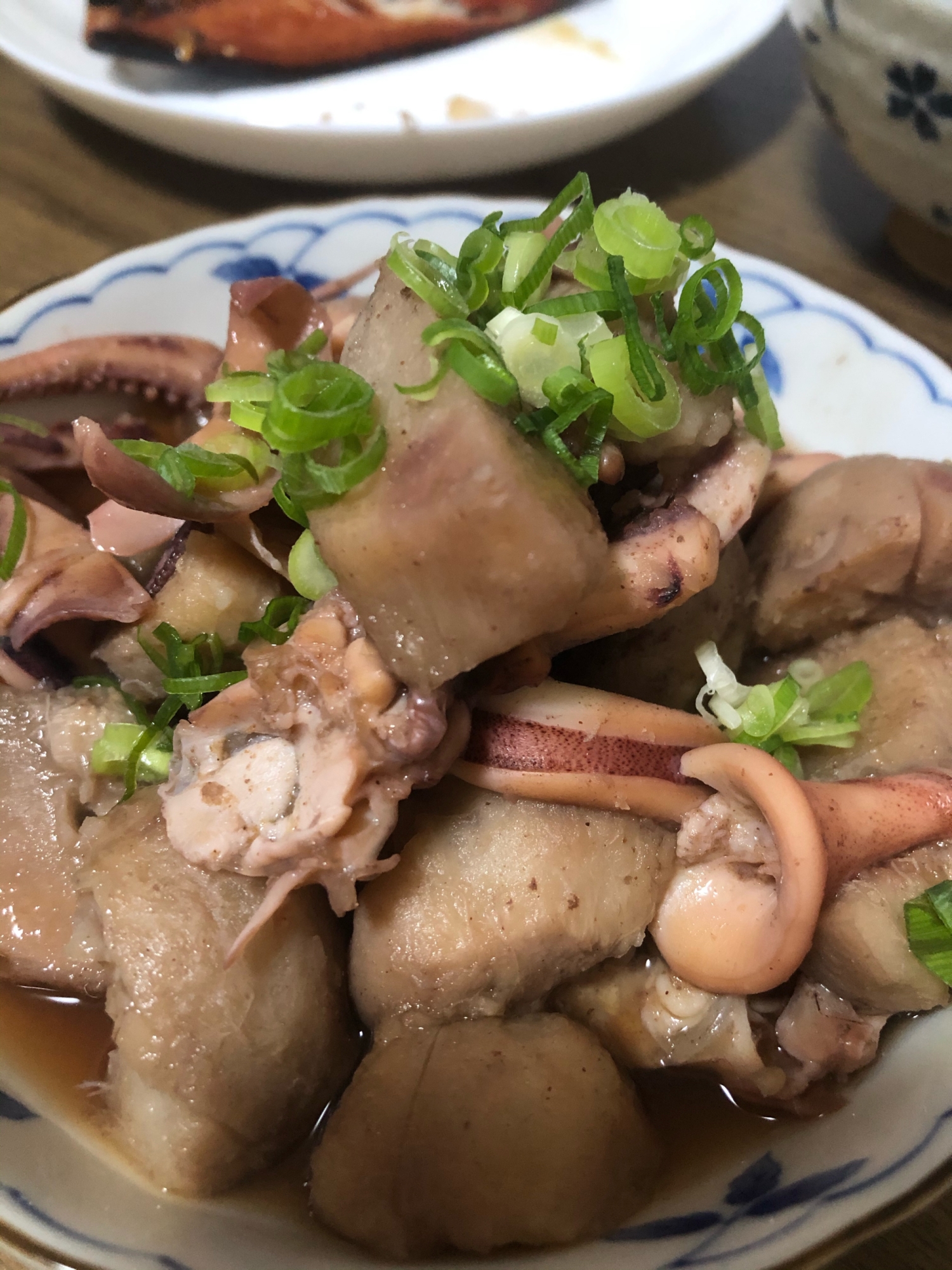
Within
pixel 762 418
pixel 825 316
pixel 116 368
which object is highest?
pixel 116 368

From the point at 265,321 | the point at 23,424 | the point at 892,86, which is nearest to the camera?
the point at 265,321

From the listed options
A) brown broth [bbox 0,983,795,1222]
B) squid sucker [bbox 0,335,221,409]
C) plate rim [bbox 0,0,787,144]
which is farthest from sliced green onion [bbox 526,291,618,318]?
plate rim [bbox 0,0,787,144]

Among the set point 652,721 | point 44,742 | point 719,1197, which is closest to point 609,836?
point 652,721

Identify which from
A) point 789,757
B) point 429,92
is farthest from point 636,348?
point 429,92

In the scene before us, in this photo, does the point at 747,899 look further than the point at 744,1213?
Yes

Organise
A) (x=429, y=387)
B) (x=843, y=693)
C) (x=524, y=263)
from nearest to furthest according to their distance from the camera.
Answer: (x=429, y=387)
(x=524, y=263)
(x=843, y=693)

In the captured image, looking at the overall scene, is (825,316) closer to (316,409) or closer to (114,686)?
(316,409)

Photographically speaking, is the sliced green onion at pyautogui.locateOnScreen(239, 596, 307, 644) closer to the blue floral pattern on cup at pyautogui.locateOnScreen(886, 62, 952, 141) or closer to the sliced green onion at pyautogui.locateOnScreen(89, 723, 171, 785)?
the sliced green onion at pyautogui.locateOnScreen(89, 723, 171, 785)
